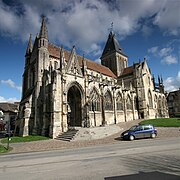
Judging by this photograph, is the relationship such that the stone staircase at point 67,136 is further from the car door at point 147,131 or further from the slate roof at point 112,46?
the slate roof at point 112,46

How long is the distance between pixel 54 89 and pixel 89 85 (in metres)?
7.87

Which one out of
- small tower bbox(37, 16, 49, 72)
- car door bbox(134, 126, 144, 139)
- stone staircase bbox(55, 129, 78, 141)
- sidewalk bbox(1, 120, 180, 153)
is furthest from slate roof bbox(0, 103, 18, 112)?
car door bbox(134, 126, 144, 139)

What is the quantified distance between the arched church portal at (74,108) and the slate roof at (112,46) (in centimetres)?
2869

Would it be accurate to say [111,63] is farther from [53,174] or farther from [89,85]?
[53,174]

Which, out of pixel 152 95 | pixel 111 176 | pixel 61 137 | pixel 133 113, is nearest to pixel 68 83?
pixel 61 137

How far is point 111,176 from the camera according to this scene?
5.97 meters

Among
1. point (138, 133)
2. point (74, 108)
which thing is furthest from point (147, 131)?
point (74, 108)

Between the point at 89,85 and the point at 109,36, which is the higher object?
the point at 109,36

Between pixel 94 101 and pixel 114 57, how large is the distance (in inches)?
1026

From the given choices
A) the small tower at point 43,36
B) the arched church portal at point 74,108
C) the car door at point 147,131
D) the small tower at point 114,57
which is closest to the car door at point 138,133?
the car door at point 147,131

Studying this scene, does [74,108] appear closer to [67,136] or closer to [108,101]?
[108,101]

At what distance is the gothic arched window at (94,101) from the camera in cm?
3092

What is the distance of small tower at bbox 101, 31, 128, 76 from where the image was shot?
52.0 m

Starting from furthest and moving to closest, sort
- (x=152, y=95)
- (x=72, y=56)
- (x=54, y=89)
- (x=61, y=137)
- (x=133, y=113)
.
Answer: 1. (x=152, y=95)
2. (x=133, y=113)
3. (x=72, y=56)
4. (x=54, y=89)
5. (x=61, y=137)
